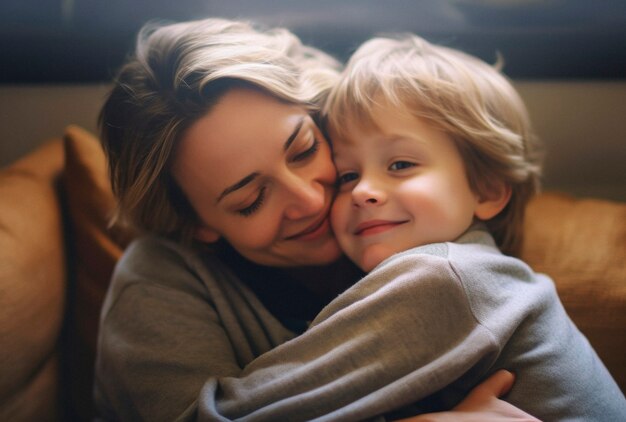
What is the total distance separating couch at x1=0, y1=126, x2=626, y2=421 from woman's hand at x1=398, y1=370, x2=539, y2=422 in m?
0.30

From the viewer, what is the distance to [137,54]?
92 cm

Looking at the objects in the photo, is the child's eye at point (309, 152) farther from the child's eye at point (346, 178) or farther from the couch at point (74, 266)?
the couch at point (74, 266)

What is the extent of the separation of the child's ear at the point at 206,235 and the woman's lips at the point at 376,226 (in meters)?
0.24

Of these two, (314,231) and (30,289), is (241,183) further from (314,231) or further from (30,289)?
(30,289)

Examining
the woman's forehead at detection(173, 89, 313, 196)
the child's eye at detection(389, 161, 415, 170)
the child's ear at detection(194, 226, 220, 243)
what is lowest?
the child's ear at detection(194, 226, 220, 243)

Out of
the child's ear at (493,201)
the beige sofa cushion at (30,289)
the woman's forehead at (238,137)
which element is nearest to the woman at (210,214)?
the woman's forehead at (238,137)

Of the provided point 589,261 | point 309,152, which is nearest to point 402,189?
point 309,152

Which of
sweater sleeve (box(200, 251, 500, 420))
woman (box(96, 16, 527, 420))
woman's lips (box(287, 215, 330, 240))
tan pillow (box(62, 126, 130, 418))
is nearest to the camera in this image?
sweater sleeve (box(200, 251, 500, 420))

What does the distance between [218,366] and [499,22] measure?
33.7 inches

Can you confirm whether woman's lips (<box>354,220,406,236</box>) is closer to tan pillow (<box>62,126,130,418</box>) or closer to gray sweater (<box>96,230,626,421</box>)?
gray sweater (<box>96,230,626,421</box>)

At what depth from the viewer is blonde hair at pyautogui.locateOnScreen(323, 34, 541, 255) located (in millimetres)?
887

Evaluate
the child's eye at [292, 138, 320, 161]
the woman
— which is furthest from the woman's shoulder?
the child's eye at [292, 138, 320, 161]

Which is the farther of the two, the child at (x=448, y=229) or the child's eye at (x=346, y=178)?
the child's eye at (x=346, y=178)

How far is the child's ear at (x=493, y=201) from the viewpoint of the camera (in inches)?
37.4
